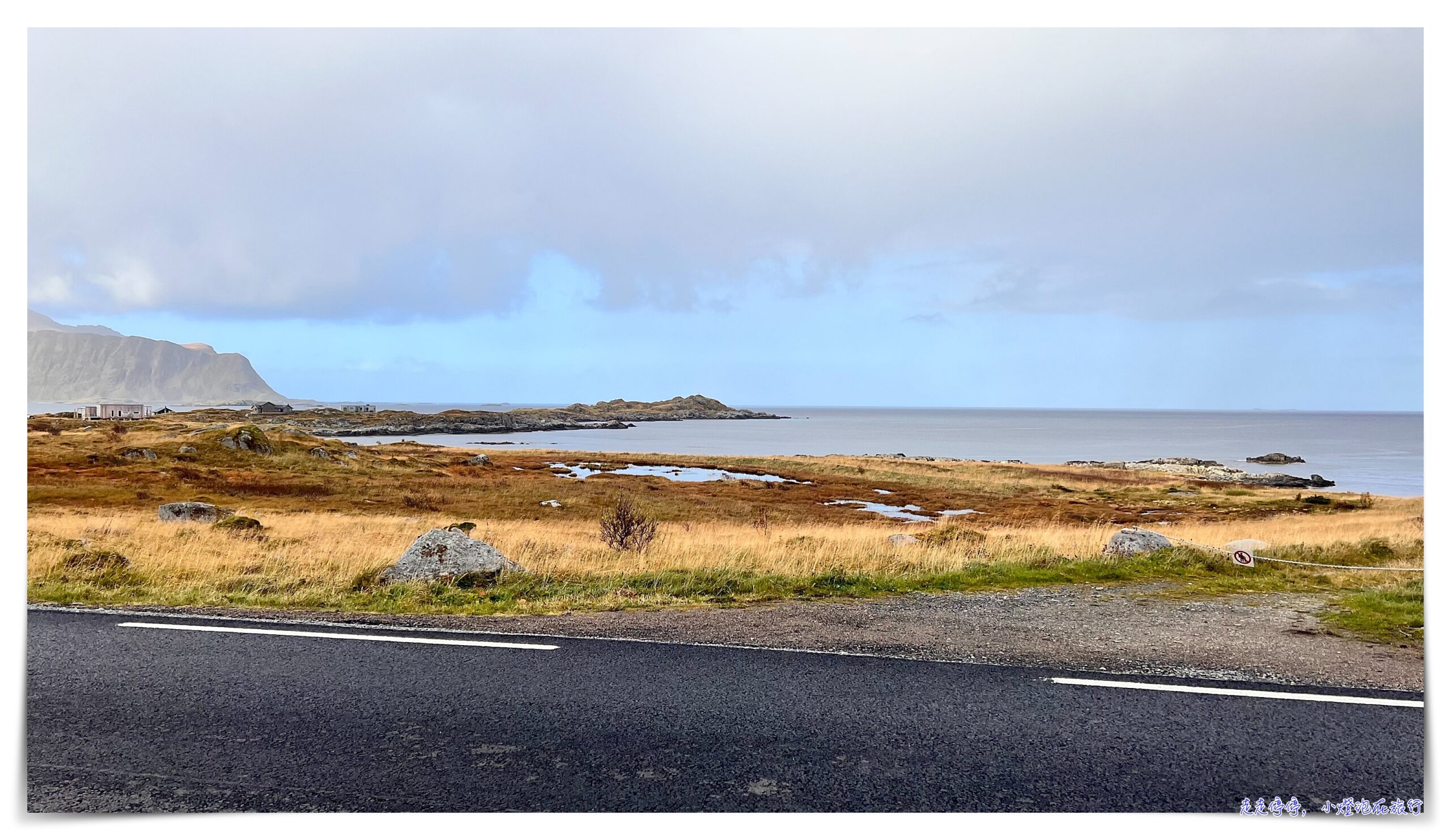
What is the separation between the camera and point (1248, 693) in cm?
600

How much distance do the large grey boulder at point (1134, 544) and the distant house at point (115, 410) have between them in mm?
142179

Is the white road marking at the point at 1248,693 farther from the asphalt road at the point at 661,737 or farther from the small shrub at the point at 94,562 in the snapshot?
the small shrub at the point at 94,562

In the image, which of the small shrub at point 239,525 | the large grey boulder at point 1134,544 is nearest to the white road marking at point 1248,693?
the large grey boulder at point 1134,544

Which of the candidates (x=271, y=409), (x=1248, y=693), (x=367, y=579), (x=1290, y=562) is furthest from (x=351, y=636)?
(x=271, y=409)

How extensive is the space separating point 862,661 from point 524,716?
3.08m

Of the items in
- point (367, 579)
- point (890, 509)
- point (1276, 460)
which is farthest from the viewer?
point (1276, 460)

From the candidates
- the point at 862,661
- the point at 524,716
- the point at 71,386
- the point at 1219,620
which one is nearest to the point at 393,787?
the point at 524,716

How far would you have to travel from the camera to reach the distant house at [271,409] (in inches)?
6457

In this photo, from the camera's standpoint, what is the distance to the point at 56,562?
11.6m

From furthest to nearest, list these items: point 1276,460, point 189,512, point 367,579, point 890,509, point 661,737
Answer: point 1276,460, point 890,509, point 189,512, point 367,579, point 661,737

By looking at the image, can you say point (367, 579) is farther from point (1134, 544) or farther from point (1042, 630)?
point (1134, 544)

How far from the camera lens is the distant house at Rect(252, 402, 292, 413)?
164000 millimetres

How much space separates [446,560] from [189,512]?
2146 centimetres

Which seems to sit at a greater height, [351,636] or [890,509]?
[351,636]
